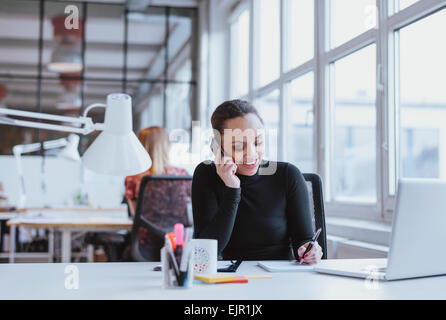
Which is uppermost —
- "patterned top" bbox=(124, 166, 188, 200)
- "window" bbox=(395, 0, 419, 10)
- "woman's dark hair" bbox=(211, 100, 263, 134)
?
"window" bbox=(395, 0, 419, 10)

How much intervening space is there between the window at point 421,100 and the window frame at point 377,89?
39 millimetres

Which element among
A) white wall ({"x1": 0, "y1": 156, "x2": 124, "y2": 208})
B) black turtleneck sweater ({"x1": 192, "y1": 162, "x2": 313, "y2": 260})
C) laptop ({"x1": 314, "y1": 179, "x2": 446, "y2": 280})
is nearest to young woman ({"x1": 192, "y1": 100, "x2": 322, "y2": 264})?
black turtleneck sweater ({"x1": 192, "y1": 162, "x2": 313, "y2": 260})

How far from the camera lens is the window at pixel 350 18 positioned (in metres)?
2.94

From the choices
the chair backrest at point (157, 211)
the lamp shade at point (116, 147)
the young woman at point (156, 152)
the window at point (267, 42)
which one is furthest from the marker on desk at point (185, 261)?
the window at point (267, 42)

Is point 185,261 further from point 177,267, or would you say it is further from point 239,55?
point 239,55

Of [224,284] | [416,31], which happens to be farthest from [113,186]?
[224,284]

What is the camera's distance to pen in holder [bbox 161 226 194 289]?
1.15 metres

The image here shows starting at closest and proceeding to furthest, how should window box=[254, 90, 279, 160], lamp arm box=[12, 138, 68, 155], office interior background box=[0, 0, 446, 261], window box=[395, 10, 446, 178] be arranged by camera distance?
1. window box=[395, 10, 446, 178]
2. office interior background box=[0, 0, 446, 261]
3. window box=[254, 90, 279, 160]
4. lamp arm box=[12, 138, 68, 155]

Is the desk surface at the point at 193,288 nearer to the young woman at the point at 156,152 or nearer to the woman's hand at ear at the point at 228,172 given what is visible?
the woman's hand at ear at the point at 228,172

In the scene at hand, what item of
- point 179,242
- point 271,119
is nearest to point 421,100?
point 179,242

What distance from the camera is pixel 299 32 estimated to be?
13.0 feet

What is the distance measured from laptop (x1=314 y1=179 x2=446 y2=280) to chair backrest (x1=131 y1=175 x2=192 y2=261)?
1.48 meters

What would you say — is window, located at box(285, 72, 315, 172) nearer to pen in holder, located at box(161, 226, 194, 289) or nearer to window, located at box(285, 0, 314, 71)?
window, located at box(285, 0, 314, 71)
